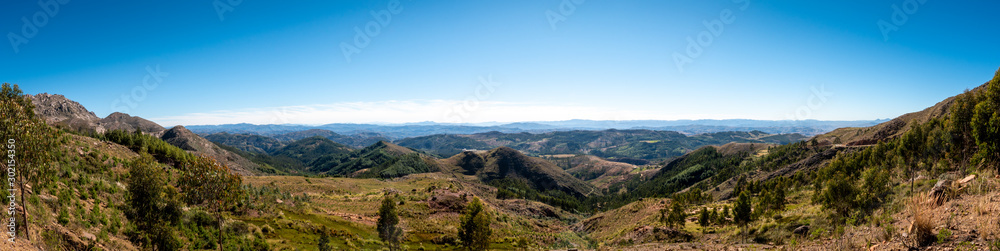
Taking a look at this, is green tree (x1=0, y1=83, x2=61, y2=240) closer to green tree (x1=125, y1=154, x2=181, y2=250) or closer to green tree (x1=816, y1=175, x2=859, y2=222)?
green tree (x1=125, y1=154, x2=181, y2=250)

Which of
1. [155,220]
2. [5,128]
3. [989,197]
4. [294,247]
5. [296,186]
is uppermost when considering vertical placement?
[5,128]

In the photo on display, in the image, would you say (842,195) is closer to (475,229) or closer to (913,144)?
(913,144)

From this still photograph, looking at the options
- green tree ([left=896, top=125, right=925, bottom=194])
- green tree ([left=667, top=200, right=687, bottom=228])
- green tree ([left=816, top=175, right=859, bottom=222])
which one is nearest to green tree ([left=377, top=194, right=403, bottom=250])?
green tree ([left=816, top=175, right=859, bottom=222])

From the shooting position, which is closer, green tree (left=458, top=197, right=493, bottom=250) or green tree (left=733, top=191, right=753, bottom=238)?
green tree (left=458, top=197, right=493, bottom=250)

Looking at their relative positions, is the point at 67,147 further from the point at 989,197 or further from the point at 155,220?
the point at 989,197

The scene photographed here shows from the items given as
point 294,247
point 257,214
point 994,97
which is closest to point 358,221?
point 257,214

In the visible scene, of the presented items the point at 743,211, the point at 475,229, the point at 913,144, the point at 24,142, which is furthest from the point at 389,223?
the point at 913,144
